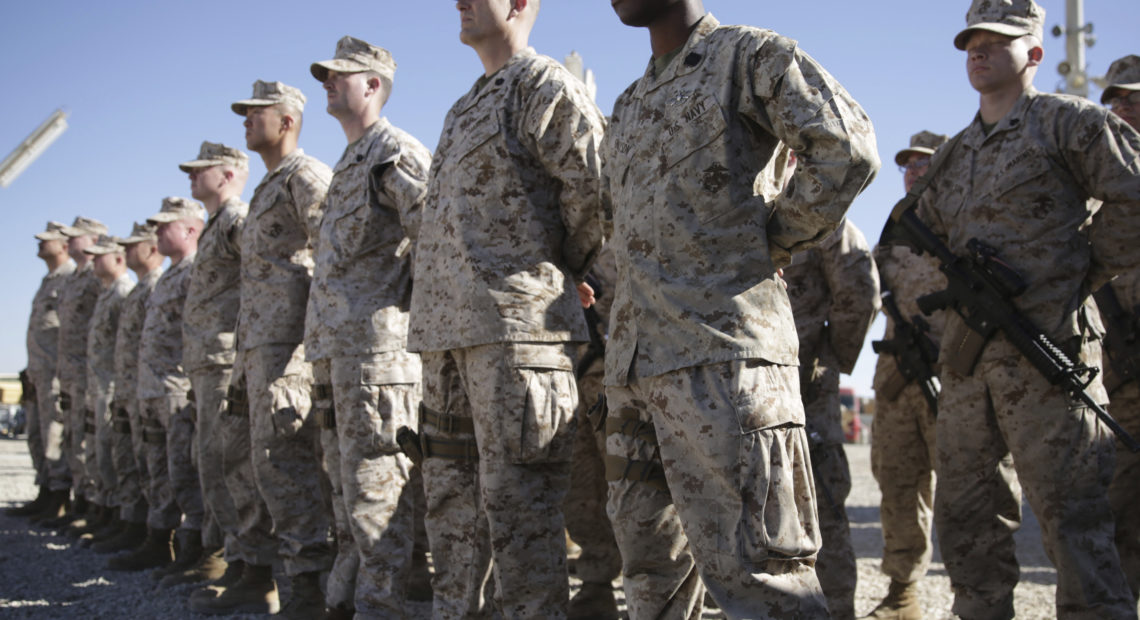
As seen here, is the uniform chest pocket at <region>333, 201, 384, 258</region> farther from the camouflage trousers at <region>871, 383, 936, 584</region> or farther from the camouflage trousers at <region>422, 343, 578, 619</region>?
the camouflage trousers at <region>871, 383, 936, 584</region>

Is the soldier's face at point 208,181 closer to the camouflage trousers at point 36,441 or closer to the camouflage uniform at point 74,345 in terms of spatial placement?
the camouflage uniform at point 74,345

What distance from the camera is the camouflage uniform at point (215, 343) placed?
620cm

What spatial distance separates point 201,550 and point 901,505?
16.4 feet

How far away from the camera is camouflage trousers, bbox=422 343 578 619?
349 centimetres

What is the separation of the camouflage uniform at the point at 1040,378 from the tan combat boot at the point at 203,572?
4988 millimetres

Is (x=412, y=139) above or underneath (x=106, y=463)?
above

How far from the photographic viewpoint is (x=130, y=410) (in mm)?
8648

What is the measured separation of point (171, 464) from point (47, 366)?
5590 millimetres

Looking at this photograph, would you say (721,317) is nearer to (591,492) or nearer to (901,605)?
(591,492)

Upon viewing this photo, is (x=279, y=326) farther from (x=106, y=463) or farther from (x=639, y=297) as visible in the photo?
(x=106, y=463)

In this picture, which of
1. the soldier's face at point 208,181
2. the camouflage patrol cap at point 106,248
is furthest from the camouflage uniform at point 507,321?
the camouflage patrol cap at point 106,248

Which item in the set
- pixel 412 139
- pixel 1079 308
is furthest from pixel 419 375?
pixel 1079 308

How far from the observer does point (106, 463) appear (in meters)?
9.28

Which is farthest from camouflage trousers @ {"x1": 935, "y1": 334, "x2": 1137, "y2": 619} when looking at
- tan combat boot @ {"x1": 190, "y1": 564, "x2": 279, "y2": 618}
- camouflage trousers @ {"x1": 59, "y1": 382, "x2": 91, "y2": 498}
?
camouflage trousers @ {"x1": 59, "y1": 382, "x2": 91, "y2": 498}
